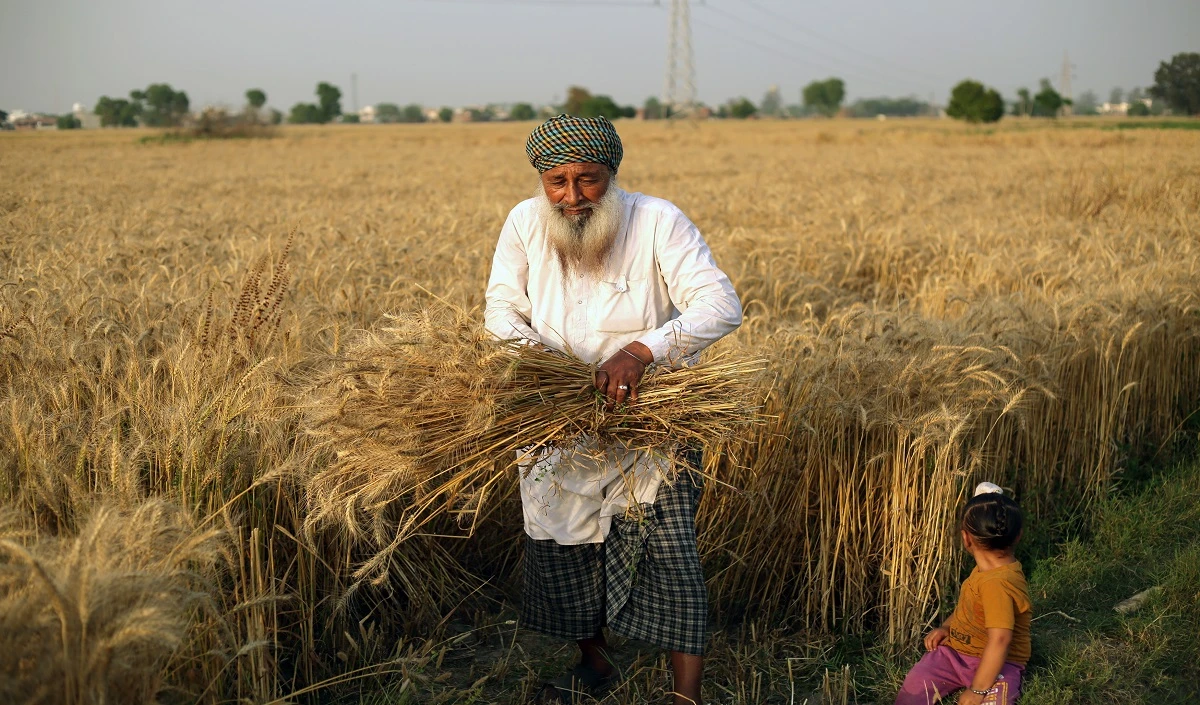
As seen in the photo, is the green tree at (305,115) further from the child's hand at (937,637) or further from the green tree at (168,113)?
the child's hand at (937,637)

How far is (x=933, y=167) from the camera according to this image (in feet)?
66.1

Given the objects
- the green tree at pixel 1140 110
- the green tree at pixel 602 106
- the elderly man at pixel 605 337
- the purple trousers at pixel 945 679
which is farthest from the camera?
the green tree at pixel 1140 110

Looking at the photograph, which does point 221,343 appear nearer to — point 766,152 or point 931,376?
point 931,376

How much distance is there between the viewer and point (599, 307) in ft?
8.70

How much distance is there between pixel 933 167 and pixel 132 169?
56.2 ft

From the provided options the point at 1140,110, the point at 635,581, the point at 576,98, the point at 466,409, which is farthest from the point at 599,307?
the point at 1140,110

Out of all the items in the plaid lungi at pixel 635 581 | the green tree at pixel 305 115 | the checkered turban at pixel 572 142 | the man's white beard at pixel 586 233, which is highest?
the green tree at pixel 305 115

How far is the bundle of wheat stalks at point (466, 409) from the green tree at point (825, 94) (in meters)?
146

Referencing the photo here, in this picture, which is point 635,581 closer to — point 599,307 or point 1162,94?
point 599,307

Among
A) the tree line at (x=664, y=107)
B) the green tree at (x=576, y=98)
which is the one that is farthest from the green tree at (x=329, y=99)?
the green tree at (x=576, y=98)

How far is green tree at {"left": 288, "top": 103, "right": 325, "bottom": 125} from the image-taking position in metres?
99.6

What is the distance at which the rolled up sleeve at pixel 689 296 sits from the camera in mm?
2441

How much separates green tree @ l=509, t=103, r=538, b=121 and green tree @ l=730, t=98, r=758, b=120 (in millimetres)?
25839

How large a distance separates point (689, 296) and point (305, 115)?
107149mm
